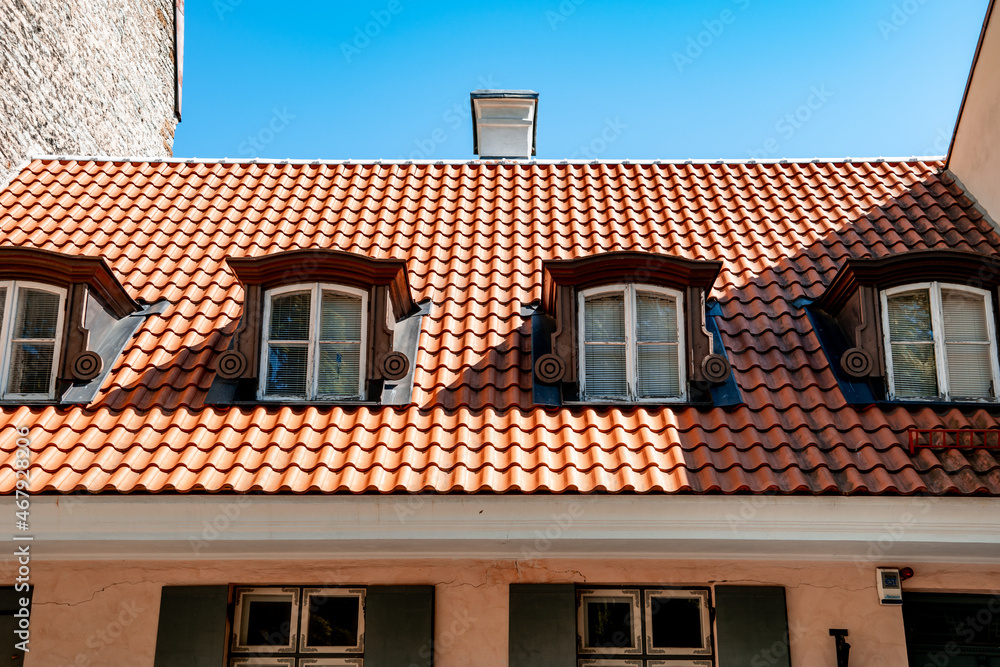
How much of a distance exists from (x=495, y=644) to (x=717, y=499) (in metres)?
1.79

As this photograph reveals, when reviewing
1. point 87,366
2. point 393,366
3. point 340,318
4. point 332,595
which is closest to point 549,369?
point 393,366

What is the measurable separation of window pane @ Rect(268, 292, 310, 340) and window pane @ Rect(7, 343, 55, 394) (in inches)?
66.1

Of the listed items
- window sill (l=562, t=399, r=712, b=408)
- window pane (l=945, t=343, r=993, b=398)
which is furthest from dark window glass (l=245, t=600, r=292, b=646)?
window pane (l=945, t=343, r=993, b=398)

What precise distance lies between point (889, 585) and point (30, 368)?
6.39 meters

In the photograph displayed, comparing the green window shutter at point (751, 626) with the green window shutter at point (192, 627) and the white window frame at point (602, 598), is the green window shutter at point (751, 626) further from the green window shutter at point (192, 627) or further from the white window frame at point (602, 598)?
the green window shutter at point (192, 627)

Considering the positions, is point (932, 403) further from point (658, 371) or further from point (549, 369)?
point (549, 369)

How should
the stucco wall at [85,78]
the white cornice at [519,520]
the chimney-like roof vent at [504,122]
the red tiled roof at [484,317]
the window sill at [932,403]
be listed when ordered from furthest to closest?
the chimney-like roof vent at [504,122] → the stucco wall at [85,78] → the window sill at [932,403] → the red tiled roof at [484,317] → the white cornice at [519,520]

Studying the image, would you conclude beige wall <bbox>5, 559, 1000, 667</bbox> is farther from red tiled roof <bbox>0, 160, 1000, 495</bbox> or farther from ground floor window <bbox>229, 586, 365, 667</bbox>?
red tiled roof <bbox>0, 160, 1000, 495</bbox>

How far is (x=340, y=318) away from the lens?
7113mm

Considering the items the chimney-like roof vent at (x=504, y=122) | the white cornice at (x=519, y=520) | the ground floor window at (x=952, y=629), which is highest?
the chimney-like roof vent at (x=504, y=122)

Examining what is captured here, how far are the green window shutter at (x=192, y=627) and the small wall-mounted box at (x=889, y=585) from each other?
4392mm

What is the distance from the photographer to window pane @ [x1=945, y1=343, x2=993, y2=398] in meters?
6.80

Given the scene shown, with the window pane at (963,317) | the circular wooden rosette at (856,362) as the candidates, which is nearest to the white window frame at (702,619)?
the circular wooden rosette at (856,362)

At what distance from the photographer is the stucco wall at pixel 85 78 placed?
936 centimetres
